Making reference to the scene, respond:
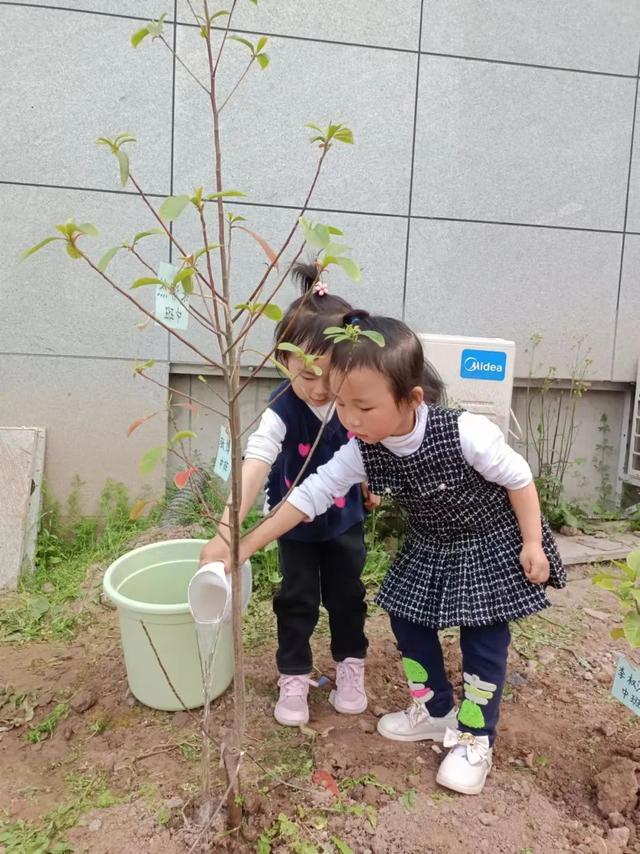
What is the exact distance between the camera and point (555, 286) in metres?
3.72

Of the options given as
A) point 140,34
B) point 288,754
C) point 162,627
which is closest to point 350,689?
point 288,754

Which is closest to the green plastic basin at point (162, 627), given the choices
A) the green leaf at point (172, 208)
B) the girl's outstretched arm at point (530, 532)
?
the girl's outstretched arm at point (530, 532)

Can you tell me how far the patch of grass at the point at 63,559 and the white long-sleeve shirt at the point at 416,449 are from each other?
1.39 m

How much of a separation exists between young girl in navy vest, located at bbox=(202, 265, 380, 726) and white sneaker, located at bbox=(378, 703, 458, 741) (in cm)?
17

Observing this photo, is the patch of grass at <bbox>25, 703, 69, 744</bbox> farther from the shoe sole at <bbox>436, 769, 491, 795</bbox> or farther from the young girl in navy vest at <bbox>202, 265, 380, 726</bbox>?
the shoe sole at <bbox>436, 769, 491, 795</bbox>

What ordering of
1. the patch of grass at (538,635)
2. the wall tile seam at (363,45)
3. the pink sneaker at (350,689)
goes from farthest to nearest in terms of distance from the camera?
the wall tile seam at (363,45), the patch of grass at (538,635), the pink sneaker at (350,689)

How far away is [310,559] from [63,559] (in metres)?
1.66

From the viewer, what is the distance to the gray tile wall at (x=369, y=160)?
3143 millimetres

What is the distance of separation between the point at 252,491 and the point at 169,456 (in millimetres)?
1783

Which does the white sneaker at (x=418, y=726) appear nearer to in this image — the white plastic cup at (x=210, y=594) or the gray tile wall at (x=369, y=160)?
the white plastic cup at (x=210, y=594)

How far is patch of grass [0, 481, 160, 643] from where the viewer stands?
8.66 feet

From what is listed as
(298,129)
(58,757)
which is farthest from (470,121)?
(58,757)

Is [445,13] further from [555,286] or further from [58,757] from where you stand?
[58,757]

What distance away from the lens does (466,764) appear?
1674 mm
